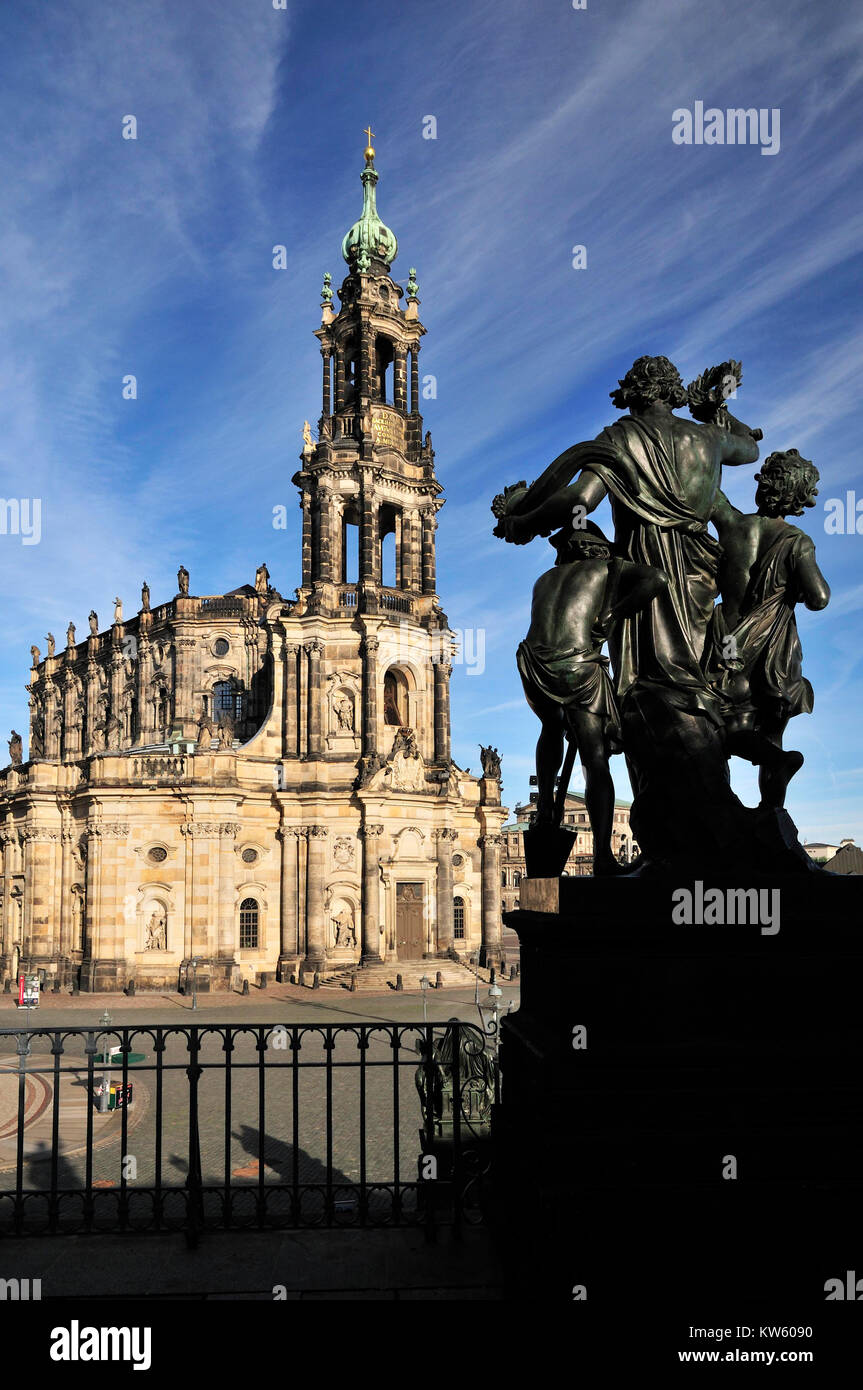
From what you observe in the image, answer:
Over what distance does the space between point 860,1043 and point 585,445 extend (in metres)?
3.43

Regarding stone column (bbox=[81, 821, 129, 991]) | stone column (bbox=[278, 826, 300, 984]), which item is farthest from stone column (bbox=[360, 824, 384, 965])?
stone column (bbox=[81, 821, 129, 991])

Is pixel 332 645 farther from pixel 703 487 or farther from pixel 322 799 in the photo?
pixel 703 487

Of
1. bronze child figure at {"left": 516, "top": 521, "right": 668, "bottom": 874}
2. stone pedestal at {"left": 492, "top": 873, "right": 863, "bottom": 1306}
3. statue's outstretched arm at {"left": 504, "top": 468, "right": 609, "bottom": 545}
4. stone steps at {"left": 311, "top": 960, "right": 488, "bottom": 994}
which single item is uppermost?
statue's outstretched arm at {"left": 504, "top": 468, "right": 609, "bottom": 545}

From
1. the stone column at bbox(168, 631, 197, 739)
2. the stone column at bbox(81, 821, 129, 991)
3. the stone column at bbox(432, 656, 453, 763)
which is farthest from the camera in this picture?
the stone column at bbox(168, 631, 197, 739)

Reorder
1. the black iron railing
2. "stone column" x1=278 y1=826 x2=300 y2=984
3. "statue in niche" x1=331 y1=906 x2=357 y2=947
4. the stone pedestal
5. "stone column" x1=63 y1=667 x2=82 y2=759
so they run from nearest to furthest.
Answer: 1. the stone pedestal
2. the black iron railing
3. "stone column" x1=278 y1=826 x2=300 y2=984
4. "statue in niche" x1=331 y1=906 x2=357 y2=947
5. "stone column" x1=63 y1=667 x2=82 y2=759

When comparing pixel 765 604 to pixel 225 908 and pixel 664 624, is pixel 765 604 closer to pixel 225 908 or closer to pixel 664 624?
pixel 664 624

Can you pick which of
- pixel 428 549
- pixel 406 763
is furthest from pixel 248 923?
pixel 428 549

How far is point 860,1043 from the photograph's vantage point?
173 inches

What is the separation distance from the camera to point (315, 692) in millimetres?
41219

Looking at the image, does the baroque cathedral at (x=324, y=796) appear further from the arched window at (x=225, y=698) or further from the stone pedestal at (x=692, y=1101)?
the stone pedestal at (x=692, y=1101)

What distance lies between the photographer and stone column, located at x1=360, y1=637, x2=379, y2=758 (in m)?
41.1

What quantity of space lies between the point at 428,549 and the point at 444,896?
16.4 meters

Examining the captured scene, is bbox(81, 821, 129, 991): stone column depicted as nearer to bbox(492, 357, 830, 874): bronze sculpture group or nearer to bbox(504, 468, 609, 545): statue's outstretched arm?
bbox(492, 357, 830, 874): bronze sculpture group

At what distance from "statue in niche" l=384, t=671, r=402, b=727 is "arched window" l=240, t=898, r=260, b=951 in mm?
10339
